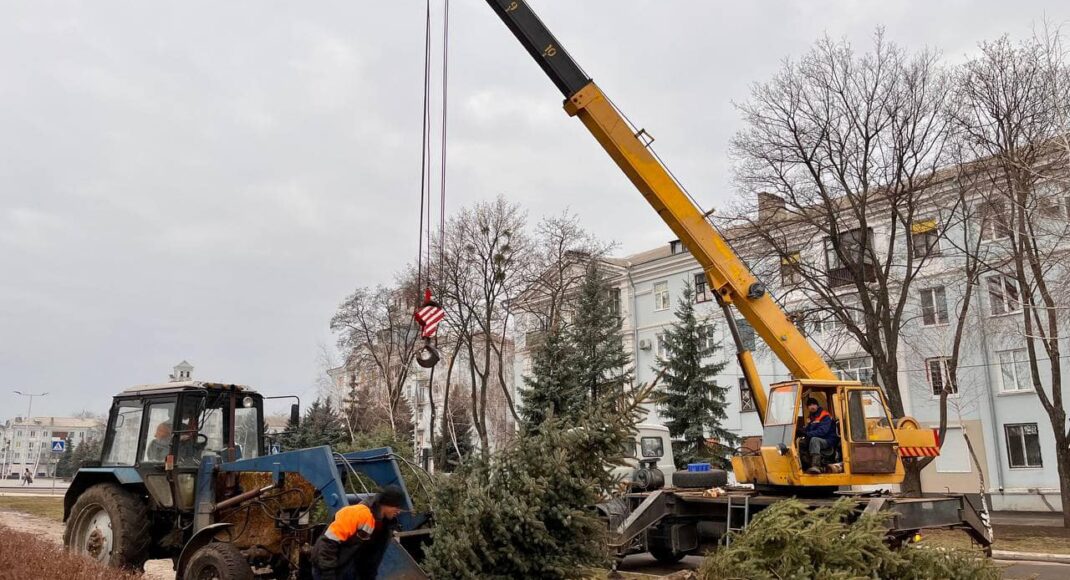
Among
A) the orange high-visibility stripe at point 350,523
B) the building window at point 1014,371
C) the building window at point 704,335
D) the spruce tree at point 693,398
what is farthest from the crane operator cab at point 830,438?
the building window at point 1014,371

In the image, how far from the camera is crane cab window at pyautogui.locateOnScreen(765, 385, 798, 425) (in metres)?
10.9

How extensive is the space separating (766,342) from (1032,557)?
780 cm

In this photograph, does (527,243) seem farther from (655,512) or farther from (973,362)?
(655,512)

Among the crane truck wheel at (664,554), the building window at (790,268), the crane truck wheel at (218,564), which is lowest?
the crane truck wheel at (664,554)

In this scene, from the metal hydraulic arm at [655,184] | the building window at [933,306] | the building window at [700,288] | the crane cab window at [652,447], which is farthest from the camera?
the building window at [700,288]

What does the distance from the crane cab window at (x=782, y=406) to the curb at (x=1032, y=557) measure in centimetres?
706

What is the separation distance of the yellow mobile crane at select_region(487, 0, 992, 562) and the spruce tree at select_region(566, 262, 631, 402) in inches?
705

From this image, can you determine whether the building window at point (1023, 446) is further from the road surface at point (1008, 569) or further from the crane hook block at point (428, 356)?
the crane hook block at point (428, 356)

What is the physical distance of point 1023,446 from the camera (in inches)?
1110

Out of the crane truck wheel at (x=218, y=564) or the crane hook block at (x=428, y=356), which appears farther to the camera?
the crane hook block at (x=428, y=356)

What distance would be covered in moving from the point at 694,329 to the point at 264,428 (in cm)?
2184

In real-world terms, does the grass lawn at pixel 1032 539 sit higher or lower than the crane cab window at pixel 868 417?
lower

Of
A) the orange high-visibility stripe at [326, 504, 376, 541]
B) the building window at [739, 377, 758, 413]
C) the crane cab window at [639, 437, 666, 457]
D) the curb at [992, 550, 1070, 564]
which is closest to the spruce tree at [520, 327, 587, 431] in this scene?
the crane cab window at [639, 437, 666, 457]

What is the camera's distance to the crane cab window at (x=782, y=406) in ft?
35.9
